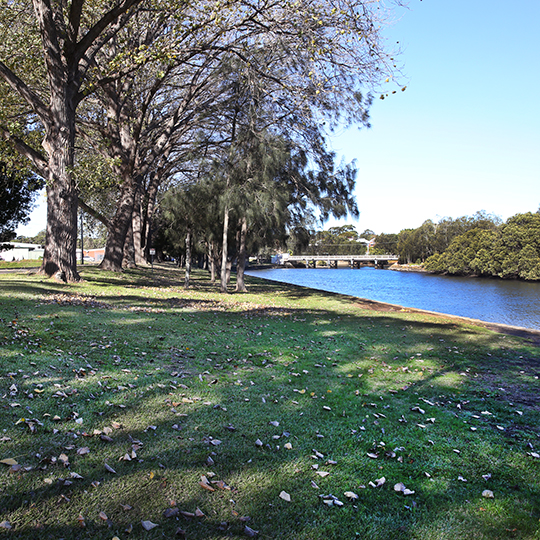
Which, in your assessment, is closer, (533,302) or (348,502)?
(348,502)

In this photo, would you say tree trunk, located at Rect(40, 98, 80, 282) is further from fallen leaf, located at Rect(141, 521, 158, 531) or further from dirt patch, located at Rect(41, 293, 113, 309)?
fallen leaf, located at Rect(141, 521, 158, 531)

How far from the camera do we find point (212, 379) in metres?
6.59

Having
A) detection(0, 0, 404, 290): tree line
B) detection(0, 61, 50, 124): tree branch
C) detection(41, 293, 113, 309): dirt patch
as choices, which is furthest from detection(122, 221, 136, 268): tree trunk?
detection(41, 293, 113, 309): dirt patch

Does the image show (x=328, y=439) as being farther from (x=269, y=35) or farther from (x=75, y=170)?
(x=269, y=35)

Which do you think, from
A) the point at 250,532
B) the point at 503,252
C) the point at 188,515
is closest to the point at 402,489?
the point at 250,532

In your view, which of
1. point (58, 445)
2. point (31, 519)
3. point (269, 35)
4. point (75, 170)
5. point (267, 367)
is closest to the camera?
point (31, 519)

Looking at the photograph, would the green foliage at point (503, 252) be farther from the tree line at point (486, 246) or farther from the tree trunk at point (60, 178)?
the tree trunk at point (60, 178)

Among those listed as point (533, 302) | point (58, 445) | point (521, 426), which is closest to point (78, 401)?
point (58, 445)

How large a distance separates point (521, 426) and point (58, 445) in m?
5.64

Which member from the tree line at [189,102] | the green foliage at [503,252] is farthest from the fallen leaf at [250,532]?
the green foliage at [503,252]

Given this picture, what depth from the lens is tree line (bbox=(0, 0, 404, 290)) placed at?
47.0 feet

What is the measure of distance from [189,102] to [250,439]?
20120mm

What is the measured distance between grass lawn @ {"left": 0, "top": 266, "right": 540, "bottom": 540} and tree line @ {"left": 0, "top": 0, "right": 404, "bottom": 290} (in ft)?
29.5

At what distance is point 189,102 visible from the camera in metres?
21.4
